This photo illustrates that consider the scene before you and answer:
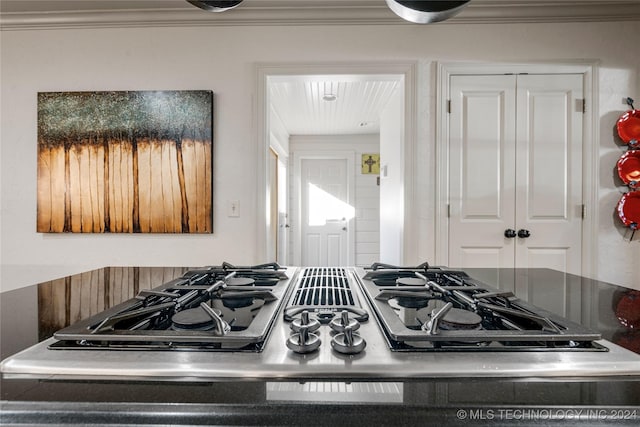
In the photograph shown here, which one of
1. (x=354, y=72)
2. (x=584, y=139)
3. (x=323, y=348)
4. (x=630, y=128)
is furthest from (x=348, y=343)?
(x=630, y=128)

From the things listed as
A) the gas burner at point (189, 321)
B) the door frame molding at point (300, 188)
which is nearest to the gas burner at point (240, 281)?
the gas burner at point (189, 321)

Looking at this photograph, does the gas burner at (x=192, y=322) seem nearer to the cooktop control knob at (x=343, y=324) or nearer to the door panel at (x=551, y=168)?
the cooktop control knob at (x=343, y=324)

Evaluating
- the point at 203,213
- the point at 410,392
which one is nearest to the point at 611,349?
the point at 410,392

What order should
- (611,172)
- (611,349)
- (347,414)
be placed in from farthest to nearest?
(611,172), (611,349), (347,414)

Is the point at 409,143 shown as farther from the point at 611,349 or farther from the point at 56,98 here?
the point at 56,98

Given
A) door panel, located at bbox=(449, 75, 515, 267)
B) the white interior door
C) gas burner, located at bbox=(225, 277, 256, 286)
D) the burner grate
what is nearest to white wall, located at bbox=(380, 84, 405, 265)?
door panel, located at bbox=(449, 75, 515, 267)

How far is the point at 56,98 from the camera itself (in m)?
2.39

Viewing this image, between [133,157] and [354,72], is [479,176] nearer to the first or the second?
[354,72]

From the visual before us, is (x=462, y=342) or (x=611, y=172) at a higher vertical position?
(x=611, y=172)

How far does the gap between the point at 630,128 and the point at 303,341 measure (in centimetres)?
283

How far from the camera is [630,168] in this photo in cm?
224

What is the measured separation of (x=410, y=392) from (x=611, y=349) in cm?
32

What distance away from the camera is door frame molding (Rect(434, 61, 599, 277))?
7.55 feet

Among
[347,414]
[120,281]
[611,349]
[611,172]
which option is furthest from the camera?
[611,172]
